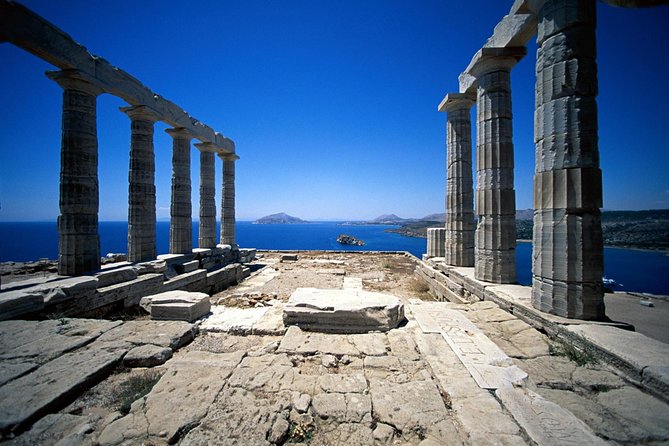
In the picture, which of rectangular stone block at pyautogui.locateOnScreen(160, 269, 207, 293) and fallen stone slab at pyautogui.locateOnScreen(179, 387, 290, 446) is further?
rectangular stone block at pyautogui.locateOnScreen(160, 269, 207, 293)

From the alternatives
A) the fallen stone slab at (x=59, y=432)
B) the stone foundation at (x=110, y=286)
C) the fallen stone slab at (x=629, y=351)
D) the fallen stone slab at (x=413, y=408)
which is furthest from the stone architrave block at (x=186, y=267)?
the fallen stone slab at (x=629, y=351)

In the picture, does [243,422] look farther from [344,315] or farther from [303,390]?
[344,315]

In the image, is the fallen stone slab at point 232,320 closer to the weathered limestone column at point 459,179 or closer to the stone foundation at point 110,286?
the stone foundation at point 110,286

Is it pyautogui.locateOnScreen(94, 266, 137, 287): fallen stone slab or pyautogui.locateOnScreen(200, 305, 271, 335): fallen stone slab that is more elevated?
pyautogui.locateOnScreen(94, 266, 137, 287): fallen stone slab

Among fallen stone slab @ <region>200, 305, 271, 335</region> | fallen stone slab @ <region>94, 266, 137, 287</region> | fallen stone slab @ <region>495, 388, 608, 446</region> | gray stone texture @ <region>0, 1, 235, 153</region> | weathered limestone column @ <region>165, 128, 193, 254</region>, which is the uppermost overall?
gray stone texture @ <region>0, 1, 235, 153</region>

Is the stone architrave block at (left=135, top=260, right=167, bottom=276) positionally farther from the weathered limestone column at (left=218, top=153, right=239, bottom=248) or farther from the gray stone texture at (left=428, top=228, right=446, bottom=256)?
the gray stone texture at (left=428, top=228, right=446, bottom=256)

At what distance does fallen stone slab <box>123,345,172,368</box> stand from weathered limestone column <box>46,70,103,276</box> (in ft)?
19.3

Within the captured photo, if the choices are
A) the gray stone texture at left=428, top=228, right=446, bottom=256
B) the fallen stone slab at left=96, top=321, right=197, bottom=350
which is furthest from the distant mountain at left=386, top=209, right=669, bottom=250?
the fallen stone slab at left=96, top=321, right=197, bottom=350

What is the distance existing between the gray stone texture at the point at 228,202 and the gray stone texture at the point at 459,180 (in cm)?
1222

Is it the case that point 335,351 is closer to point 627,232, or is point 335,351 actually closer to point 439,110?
point 439,110

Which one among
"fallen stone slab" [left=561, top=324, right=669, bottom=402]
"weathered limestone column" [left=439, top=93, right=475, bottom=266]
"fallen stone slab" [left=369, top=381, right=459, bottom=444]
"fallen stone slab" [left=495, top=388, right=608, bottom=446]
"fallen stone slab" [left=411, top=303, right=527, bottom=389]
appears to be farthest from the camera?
"weathered limestone column" [left=439, top=93, right=475, bottom=266]

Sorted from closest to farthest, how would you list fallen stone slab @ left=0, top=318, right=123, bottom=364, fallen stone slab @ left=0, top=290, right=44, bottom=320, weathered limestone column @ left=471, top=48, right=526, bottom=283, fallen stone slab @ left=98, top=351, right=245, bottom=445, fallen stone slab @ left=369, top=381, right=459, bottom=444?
fallen stone slab @ left=98, top=351, right=245, bottom=445 < fallen stone slab @ left=369, top=381, right=459, bottom=444 < fallen stone slab @ left=0, top=318, right=123, bottom=364 < fallen stone slab @ left=0, top=290, right=44, bottom=320 < weathered limestone column @ left=471, top=48, right=526, bottom=283

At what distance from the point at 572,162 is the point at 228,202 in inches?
634

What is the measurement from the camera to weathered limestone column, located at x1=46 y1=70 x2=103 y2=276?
26.8 ft
